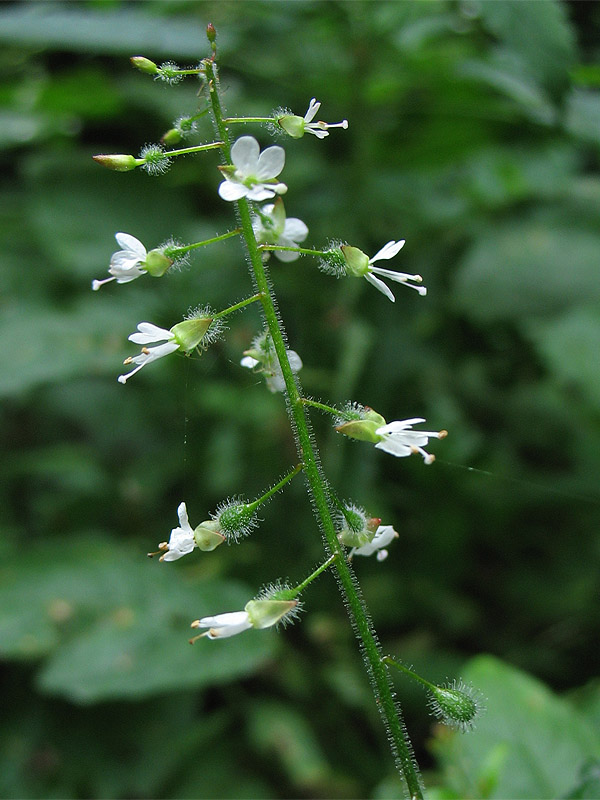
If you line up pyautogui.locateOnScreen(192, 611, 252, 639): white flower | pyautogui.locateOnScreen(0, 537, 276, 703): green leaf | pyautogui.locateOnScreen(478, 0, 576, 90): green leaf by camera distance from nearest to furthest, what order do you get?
1. pyautogui.locateOnScreen(192, 611, 252, 639): white flower
2. pyautogui.locateOnScreen(478, 0, 576, 90): green leaf
3. pyautogui.locateOnScreen(0, 537, 276, 703): green leaf

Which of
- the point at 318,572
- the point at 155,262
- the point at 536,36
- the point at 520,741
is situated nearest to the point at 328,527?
the point at 318,572

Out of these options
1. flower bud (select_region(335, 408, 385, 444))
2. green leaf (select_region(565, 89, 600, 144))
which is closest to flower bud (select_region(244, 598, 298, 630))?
flower bud (select_region(335, 408, 385, 444))

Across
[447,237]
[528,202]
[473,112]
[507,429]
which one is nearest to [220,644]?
[507,429]

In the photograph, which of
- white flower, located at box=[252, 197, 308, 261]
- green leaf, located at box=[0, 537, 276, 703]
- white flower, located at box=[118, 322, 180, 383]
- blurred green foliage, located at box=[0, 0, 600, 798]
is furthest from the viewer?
blurred green foliage, located at box=[0, 0, 600, 798]

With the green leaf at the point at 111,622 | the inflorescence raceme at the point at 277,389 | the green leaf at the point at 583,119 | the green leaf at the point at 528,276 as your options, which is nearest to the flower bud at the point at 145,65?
the inflorescence raceme at the point at 277,389

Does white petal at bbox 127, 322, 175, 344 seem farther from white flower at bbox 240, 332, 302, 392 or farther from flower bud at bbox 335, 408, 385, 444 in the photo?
flower bud at bbox 335, 408, 385, 444
